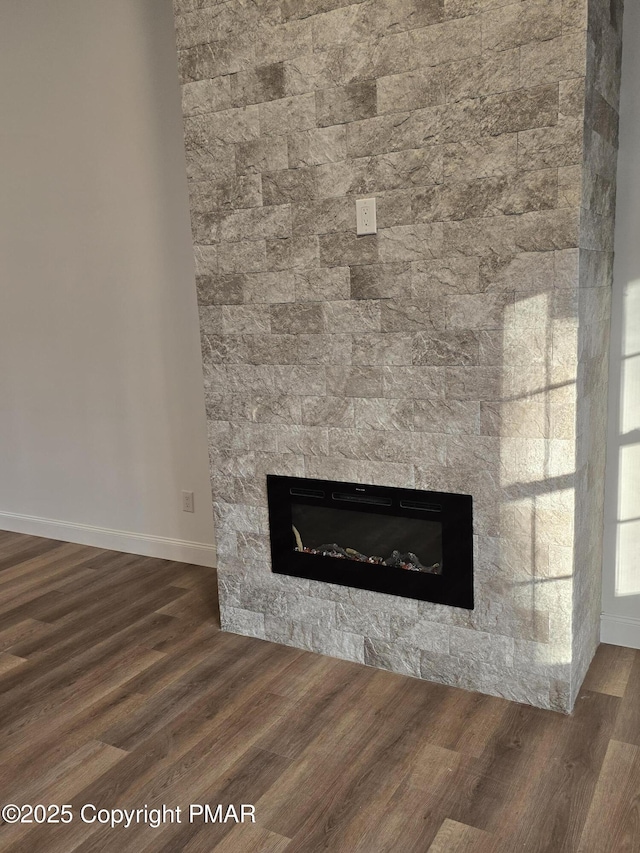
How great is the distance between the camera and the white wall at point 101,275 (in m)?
3.40

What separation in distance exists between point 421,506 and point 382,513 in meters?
0.16

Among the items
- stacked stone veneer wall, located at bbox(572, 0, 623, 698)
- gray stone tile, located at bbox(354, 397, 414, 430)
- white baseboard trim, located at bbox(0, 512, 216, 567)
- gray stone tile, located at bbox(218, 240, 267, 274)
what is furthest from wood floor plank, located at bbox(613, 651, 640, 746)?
white baseboard trim, located at bbox(0, 512, 216, 567)

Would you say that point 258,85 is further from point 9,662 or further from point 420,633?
point 9,662

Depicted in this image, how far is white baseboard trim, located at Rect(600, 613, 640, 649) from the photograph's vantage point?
266cm

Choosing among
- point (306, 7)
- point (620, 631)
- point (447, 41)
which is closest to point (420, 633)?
point (620, 631)

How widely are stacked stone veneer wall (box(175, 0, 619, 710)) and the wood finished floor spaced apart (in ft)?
0.52

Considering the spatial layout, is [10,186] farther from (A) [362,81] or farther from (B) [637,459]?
(B) [637,459]

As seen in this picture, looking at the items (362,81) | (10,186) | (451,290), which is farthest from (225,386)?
(10,186)

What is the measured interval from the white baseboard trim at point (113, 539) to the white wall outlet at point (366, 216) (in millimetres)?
1932

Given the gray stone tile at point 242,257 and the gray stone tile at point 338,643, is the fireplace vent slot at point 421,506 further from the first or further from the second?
the gray stone tile at point 242,257

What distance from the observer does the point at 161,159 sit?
3.38 metres

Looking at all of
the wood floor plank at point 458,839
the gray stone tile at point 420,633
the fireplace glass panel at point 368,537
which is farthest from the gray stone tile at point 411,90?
the wood floor plank at point 458,839

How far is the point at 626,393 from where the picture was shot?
2531 mm

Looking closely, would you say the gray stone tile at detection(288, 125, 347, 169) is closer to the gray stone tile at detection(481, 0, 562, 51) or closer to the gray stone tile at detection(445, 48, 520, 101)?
the gray stone tile at detection(445, 48, 520, 101)
